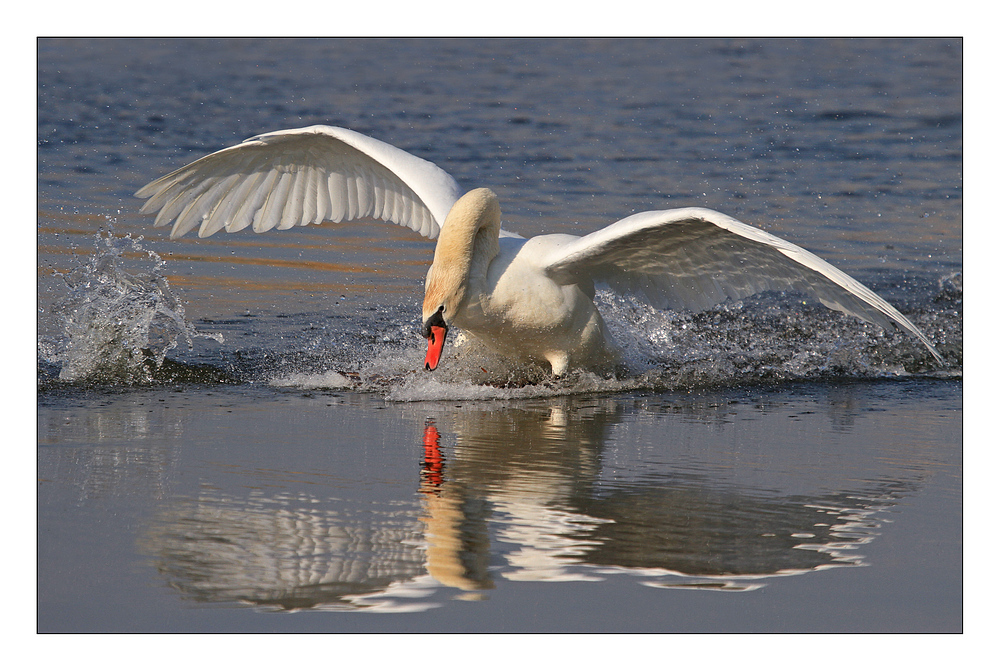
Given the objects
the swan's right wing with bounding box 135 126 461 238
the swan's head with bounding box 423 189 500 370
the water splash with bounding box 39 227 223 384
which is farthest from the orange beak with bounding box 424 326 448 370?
the water splash with bounding box 39 227 223 384

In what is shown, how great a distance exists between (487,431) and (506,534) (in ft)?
5.40

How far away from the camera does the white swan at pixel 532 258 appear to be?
19.9ft

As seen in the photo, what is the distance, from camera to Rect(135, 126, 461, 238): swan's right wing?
7.77 metres

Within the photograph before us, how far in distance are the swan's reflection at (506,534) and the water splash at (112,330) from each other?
226 cm

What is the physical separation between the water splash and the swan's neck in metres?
1.80

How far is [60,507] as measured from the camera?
4.49 metres

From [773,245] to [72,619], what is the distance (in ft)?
11.5

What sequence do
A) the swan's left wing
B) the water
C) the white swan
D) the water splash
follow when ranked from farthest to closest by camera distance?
the water splash → the white swan → the swan's left wing → the water

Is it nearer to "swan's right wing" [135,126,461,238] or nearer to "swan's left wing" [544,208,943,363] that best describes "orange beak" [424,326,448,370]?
"swan's left wing" [544,208,943,363]

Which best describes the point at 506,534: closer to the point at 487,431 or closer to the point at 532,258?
the point at 487,431

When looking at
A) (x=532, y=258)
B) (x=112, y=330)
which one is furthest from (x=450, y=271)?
(x=112, y=330)

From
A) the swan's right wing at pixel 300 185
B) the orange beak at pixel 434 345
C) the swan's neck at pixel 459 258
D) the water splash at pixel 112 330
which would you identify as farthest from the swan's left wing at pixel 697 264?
the water splash at pixel 112 330

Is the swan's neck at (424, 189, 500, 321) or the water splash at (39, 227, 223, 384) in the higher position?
the swan's neck at (424, 189, 500, 321)

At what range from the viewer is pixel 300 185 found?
8.35 metres
